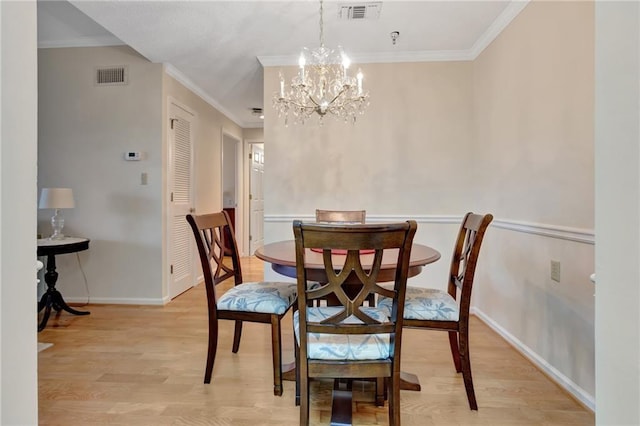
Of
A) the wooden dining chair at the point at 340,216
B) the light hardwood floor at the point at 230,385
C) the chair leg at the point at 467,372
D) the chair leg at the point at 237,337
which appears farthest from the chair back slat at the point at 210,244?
the chair leg at the point at 467,372

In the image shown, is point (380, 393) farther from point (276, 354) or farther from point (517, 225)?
point (517, 225)

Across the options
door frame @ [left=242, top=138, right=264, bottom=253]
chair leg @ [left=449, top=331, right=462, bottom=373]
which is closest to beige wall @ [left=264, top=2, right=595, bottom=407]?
chair leg @ [left=449, top=331, right=462, bottom=373]

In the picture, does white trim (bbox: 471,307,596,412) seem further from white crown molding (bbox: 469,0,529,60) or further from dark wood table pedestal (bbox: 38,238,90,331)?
dark wood table pedestal (bbox: 38,238,90,331)

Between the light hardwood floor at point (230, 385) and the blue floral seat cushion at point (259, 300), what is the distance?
44cm

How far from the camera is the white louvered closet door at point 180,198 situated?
350 cm

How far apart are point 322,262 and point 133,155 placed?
2603 millimetres

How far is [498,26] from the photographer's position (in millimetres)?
2615

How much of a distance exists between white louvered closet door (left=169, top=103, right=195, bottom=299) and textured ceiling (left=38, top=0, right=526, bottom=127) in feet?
1.64

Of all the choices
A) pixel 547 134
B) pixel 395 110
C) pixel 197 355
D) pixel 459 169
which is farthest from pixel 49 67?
pixel 547 134

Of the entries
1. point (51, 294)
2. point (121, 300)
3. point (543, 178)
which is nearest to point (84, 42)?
point (51, 294)

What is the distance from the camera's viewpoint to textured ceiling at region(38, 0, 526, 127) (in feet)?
7.84

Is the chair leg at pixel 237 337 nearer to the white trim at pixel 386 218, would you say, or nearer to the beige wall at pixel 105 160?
the white trim at pixel 386 218

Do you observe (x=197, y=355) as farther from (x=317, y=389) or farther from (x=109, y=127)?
(x=109, y=127)

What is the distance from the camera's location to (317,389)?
1.82 metres
